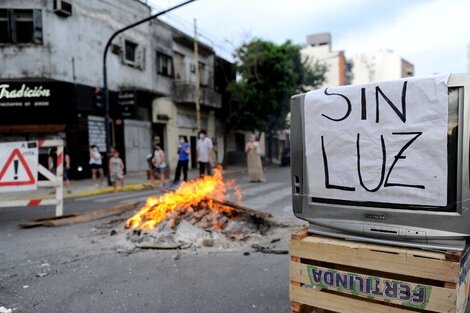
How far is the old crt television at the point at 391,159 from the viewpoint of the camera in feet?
8.17

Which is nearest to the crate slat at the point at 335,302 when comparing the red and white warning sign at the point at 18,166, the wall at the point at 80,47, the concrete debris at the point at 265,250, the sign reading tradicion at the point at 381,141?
the sign reading tradicion at the point at 381,141

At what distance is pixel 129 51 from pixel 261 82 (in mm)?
10248

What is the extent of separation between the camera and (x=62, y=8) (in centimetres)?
1720

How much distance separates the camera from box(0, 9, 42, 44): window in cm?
1677

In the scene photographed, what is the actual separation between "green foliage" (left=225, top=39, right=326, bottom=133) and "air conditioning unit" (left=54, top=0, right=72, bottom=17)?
13.5m

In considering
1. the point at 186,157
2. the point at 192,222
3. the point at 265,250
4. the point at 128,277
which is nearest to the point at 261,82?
the point at 186,157

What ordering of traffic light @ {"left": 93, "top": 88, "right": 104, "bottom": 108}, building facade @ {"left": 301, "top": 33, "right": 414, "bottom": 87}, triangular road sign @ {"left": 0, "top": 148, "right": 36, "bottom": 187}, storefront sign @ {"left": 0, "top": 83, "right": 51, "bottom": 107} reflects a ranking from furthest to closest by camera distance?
building facade @ {"left": 301, "top": 33, "right": 414, "bottom": 87} → storefront sign @ {"left": 0, "top": 83, "right": 51, "bottom": 107} → traffic light @ {"left": 93, "top": 88, "right": 104, "bottom": 108} → triangular road sign @ {"left": 0, "top": 148, "right": 36, "bottom": 187}

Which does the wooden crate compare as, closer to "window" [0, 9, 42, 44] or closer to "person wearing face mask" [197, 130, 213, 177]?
"person wearing face mask" [197, 130, 213, 177]

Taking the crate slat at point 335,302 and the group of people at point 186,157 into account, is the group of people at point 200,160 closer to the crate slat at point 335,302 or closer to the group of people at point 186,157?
the group of people at point 186,157

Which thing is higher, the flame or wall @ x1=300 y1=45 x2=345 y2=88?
wall @ x1=300 y1=45 x2=345 y2=88

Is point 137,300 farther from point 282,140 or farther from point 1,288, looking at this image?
point 282,140

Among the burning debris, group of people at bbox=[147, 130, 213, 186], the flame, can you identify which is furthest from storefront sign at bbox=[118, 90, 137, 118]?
the burning debris

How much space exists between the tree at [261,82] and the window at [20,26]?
1473 centimetres

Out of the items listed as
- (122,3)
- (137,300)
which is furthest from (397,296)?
(122,3)
